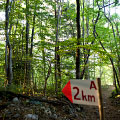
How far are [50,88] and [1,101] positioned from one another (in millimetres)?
6812

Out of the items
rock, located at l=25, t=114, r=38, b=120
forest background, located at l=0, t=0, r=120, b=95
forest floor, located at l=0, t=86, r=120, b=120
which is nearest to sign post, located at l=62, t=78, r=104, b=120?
rock, located at l=25, t=114, r=38, b=120

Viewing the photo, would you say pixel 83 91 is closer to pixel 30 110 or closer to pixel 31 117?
pixel 31 117

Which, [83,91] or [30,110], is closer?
[83,91]

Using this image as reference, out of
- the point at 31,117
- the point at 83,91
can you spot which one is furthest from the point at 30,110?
the point at 83,91

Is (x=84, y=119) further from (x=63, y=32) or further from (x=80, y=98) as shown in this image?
(x=63, y=32)

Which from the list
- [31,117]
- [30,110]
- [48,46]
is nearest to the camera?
[31,117]

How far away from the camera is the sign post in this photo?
1740 mm

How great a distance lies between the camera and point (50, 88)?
443 inches

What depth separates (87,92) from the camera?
72.0 inches

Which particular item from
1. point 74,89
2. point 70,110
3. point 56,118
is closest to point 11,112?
point 56,118

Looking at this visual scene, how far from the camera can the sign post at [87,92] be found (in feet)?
5.71

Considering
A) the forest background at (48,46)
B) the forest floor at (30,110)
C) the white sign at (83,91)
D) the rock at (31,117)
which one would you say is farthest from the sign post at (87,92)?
the forest background at (48,46)

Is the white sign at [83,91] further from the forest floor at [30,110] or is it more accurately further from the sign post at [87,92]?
the forest floor at [30,110]

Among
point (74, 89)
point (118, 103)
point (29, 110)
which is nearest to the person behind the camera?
point (74, 89)
